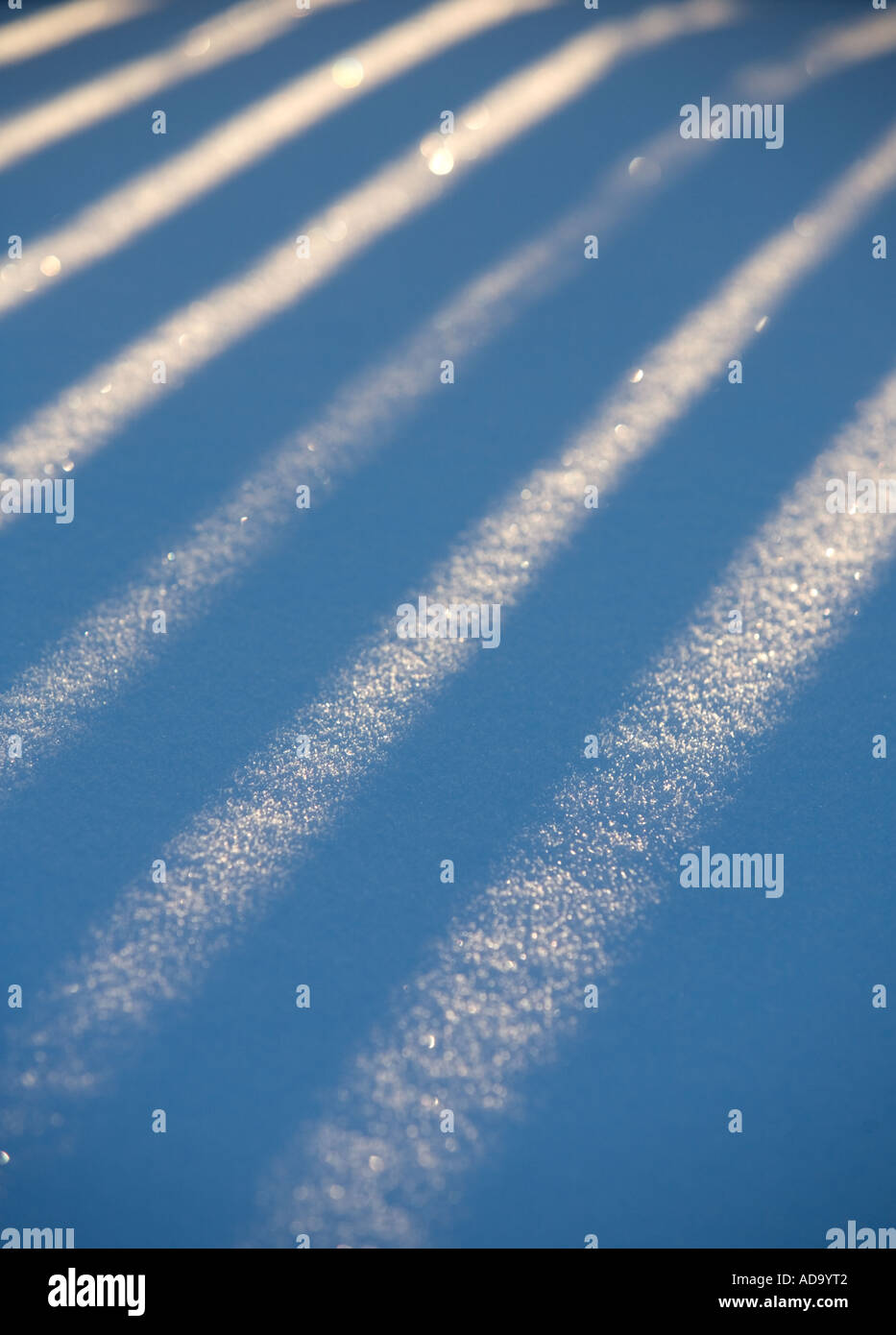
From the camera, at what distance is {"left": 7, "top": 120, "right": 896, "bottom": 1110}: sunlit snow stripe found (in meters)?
1.08

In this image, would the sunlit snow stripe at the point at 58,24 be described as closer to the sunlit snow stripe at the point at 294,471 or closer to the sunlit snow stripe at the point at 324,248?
the sunlit snow stripe at the point at 324,248

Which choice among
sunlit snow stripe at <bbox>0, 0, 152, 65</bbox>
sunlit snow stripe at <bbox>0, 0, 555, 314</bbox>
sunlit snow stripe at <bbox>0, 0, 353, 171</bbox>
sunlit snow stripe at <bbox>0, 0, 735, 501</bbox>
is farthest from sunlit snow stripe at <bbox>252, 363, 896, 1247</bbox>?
sunlit snow stripe at <bbox>0, 0, 152, 65</bbox>

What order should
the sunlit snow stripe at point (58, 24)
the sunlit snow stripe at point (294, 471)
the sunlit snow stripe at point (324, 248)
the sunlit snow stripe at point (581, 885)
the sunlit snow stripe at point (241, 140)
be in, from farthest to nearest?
1. the sunlit snow stripe at point (58, 24)
2. the sunlit snow stripe at point (241, 140)
3. the sunlit snow stripe at point (324, 248)
4. the sunlit snow stripe at point (294, 471)
5. the sunlit snow stripe at point (581, 885)

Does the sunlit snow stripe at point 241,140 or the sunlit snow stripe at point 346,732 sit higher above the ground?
the sunlit snow stripe at point 241,140

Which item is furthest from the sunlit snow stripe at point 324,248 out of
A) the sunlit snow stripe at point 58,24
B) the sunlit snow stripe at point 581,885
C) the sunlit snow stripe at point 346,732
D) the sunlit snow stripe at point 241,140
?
the sunlit snow stripe at point 581,885

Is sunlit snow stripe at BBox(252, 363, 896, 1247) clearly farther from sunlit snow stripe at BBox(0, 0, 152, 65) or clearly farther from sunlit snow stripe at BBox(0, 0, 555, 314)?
sunlit snow stripe at BBox(0, 0, 152, 65)

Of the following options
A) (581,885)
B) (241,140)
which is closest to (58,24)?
(241,140)

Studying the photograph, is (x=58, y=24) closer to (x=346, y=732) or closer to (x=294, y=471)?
(x=294, y=471)

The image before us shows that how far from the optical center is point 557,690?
123cm

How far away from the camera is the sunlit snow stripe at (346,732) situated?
108 cm

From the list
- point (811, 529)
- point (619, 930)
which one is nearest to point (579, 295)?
point (811, 529)

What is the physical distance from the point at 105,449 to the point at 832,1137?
1.41 metres
